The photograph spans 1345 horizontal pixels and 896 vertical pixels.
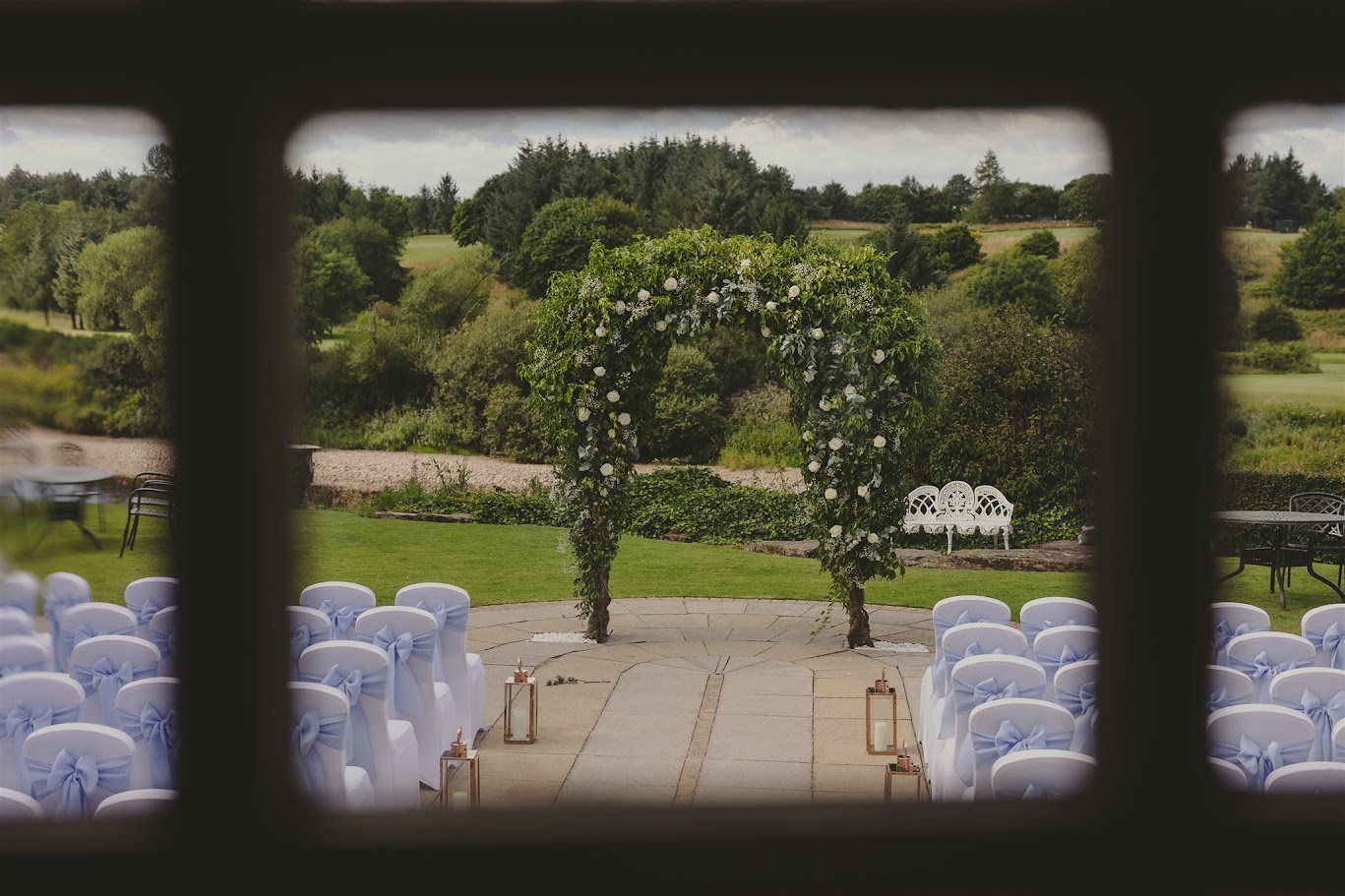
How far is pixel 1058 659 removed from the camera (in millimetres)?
5270

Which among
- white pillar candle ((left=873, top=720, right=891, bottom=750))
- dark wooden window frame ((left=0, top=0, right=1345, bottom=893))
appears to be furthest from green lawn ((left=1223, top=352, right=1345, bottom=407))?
dark wooden window frame ((left=0, top=0, right=1345, bottom=893))

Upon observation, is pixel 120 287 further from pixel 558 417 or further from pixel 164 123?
pixel 164 123

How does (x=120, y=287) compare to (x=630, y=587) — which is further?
(x=120, y=287)

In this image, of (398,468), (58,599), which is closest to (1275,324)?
(398,468)

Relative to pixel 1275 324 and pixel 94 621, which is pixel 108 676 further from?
pixel 1275 324

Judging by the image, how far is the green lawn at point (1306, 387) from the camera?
50.2 feet

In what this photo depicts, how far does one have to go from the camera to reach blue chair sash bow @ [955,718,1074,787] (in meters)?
3.77

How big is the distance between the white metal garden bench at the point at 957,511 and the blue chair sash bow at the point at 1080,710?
906 cm

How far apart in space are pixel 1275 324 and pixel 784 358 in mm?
10873

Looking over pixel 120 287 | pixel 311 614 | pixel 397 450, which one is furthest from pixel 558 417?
pixel 397 450

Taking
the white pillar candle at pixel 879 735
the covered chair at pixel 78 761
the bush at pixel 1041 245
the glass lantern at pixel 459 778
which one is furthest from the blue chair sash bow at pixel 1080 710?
the bush at pixel 1041 245

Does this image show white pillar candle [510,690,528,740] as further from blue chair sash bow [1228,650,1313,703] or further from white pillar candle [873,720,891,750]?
blue chair sash bow [1228,650,1313,703]

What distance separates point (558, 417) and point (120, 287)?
8601 millimetres

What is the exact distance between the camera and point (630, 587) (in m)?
11.9
